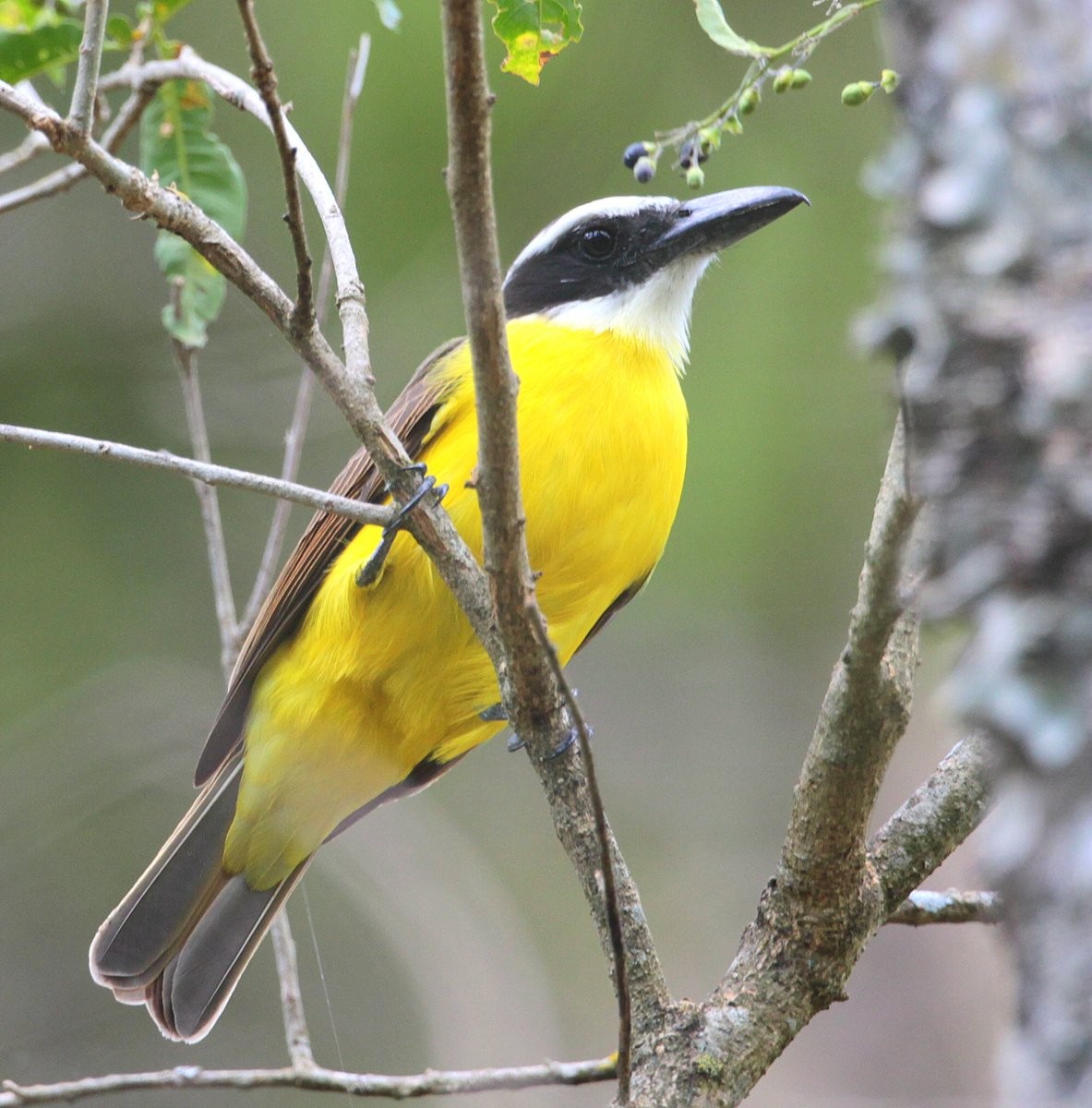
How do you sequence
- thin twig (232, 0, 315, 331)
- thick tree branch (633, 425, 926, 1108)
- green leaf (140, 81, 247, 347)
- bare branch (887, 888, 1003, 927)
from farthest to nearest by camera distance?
green leaf (140, 81, 247, 347) → bare branch (887, 888, 1003, 927) → thick tree branch (633, 425, 926, 1108) → thin twig (232, 0, 315, 331)

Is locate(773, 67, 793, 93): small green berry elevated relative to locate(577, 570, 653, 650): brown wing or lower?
elevated

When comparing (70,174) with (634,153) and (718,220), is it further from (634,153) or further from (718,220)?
(718,220)

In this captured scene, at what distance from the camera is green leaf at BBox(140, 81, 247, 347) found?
3703mm

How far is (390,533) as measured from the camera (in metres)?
3.18

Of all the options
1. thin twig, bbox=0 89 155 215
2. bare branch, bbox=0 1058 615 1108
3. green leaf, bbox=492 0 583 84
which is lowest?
bare branch, bbox=0 1058 615 1108

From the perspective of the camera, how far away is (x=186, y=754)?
24.5 ft

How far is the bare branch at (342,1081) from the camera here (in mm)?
2592

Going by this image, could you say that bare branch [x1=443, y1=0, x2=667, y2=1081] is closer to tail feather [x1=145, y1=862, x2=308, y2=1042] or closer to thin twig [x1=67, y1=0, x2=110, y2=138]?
thin twig [x1=67, y1=0, x2=110, y2=138]

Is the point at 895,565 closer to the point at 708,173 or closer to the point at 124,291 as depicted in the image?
the point at 708,173

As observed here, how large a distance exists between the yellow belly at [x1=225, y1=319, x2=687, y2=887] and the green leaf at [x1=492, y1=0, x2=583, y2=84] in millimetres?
937

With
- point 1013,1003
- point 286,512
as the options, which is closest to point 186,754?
point 286,512

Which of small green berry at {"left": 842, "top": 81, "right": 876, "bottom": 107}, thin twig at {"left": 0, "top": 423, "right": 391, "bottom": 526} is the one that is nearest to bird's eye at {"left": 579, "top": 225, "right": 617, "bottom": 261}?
small green berry at {"left": 842, "top": 81, "right": 876, "bottom": 107}

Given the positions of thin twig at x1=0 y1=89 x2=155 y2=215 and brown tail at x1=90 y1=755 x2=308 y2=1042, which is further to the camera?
brown tail at x1=90 y1=755 x2=308 y2=1042

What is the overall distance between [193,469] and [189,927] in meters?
2.06
